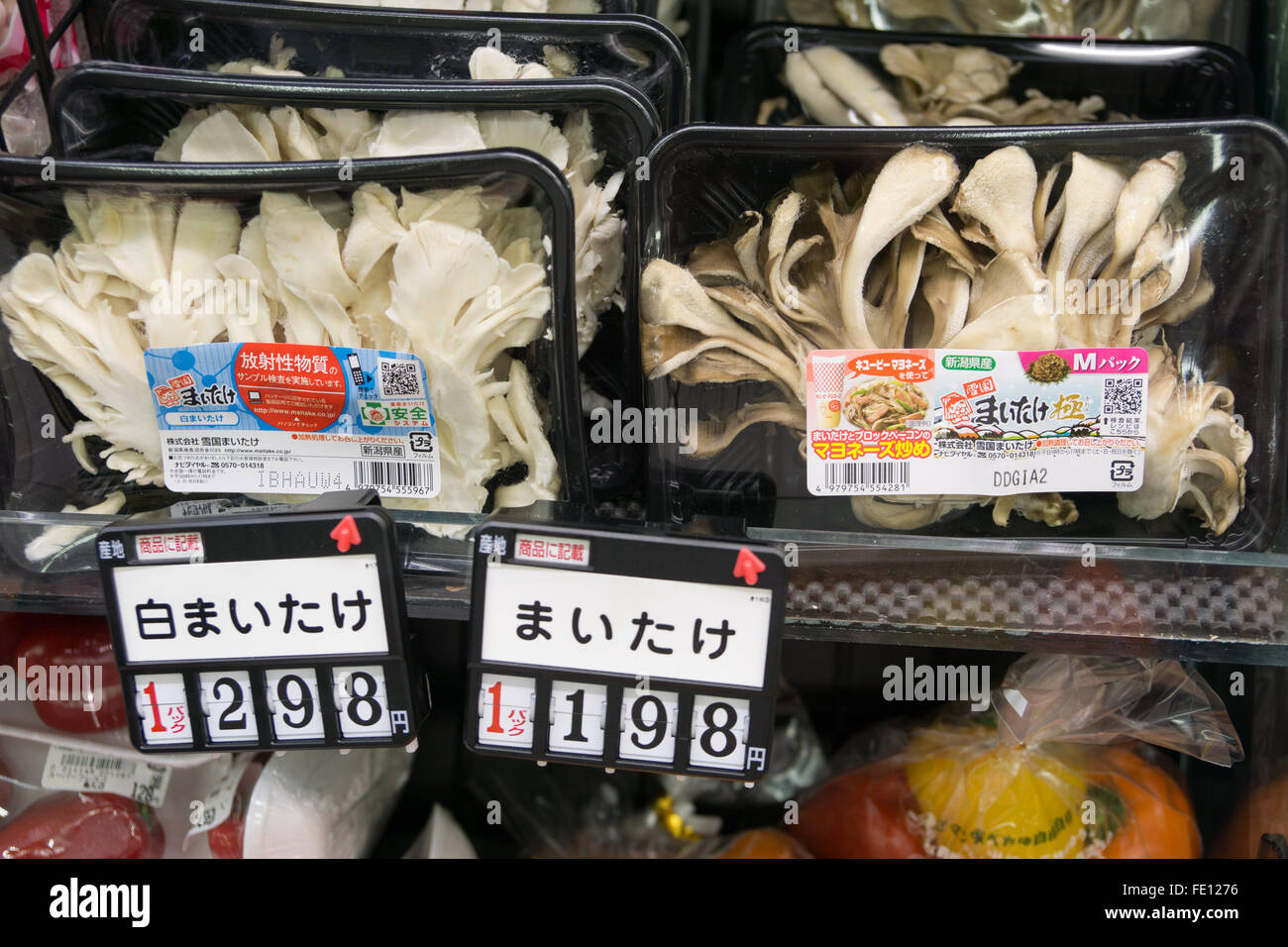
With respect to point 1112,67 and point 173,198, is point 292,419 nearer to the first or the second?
point 173,198

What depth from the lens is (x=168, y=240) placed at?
72 centimetres

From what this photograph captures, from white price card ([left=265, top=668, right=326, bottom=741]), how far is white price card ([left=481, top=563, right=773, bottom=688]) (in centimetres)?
16

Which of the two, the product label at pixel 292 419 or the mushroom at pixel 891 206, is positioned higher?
the mushroom at pixel 891 206

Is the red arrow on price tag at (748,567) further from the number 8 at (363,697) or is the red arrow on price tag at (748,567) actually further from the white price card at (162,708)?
the white price card at (162,708)

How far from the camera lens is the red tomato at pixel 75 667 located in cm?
90

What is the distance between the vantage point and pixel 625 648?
0.67 m

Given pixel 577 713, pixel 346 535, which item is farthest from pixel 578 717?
pixel 346 535

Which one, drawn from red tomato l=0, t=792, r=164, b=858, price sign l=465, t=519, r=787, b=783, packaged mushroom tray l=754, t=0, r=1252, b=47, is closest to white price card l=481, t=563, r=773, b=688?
price sign l=465, t=519, r=787, b=783

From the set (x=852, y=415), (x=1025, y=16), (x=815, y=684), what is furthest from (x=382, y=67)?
(x=815, y=684)

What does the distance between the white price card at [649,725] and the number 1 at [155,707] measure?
1.29 feet

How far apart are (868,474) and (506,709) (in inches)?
13.7

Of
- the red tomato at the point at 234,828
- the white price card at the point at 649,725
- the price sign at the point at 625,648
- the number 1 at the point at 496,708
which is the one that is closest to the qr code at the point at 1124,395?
the price sign at the point at 625,648

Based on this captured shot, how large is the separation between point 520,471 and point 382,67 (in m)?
0.40
